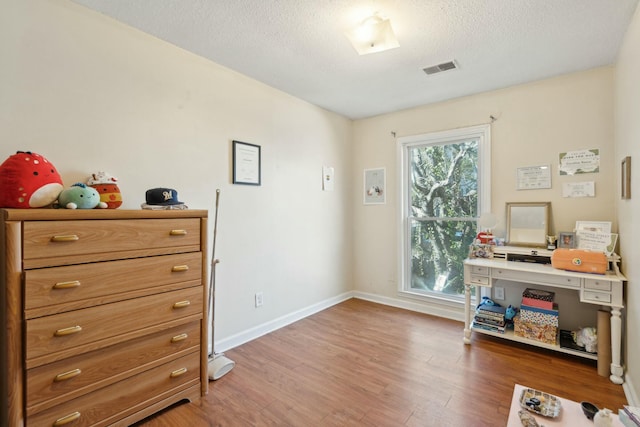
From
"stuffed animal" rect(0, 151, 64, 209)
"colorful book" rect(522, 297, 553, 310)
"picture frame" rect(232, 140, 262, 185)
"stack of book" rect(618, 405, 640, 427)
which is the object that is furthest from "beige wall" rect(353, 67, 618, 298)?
"stuffed animal" rect(0, 151, 64, 209)

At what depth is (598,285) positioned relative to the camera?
2174 millimetres

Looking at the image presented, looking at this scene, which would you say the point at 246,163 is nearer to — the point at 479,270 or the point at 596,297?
the point at 479,270

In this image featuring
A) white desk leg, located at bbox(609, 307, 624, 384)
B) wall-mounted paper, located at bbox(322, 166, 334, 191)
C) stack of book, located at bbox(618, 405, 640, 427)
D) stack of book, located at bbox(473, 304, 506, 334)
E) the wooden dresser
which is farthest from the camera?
wall-mounted paper, located at bbox(322, 166, 334, 191)

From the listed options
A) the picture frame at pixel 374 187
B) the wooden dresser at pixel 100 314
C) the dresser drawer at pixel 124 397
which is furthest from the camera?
the picture frame at pixel 374 187

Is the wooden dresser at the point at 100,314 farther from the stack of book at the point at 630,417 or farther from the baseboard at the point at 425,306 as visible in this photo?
the baseboard at the point at 425,306

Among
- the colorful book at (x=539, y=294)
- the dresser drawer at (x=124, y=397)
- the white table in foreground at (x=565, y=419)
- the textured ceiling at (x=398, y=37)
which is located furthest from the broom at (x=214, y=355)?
the colorful book at (x=539, y=294)

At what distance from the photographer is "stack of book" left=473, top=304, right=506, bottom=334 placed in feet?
8.82

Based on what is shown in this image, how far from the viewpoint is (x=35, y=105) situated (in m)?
1.67

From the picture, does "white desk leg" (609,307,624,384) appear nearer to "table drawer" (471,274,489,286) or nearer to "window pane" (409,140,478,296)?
"table drawer" (471,274,489,286)

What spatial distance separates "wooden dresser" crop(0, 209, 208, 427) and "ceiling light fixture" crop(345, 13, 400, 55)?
148cm

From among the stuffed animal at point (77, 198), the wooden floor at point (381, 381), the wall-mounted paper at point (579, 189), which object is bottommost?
the wooden floor at point (381, 381)

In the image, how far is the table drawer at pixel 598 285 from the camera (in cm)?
214

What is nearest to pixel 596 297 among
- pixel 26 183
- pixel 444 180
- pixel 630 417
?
pixel 630 417

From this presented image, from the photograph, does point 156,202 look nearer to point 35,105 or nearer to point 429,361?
point 35,105
